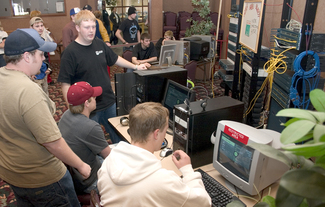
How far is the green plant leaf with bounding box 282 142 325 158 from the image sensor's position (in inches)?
19.3

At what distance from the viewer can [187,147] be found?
70.9 inches

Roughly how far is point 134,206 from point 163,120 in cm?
47

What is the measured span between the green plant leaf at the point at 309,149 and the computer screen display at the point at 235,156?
96 cm

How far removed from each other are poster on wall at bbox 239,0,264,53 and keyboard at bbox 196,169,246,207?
1.62 m

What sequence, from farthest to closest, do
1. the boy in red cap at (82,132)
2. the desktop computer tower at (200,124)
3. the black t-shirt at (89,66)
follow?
the black t-shirt at (89,66), the boy in red cap at (82,132), the desktop computer tower at (200,124)

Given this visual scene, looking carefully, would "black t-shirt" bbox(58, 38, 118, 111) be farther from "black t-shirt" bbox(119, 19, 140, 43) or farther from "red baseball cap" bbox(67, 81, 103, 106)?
"black t-shirt" bbox(119, 19, 140, 43)

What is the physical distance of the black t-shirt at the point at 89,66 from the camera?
244 cm

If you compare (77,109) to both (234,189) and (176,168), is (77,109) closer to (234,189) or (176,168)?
(176,168)

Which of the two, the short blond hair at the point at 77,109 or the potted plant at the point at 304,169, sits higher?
the potted plant at the point at 304,169

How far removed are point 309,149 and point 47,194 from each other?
159cm

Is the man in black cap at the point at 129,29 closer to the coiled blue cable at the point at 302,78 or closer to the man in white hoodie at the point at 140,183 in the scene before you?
the coiled blue cable at the point at 302,78

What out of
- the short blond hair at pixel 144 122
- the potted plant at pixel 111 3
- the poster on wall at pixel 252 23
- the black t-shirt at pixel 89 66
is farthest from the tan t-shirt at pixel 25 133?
the potted plant at pixel 111 3

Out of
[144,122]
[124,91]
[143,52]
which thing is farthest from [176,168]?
[143,52]

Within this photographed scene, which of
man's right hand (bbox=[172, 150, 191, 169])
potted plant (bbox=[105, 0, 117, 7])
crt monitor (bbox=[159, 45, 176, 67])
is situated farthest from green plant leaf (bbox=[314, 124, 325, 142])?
potted plant (bbox=[105, 0, 117, 7])
